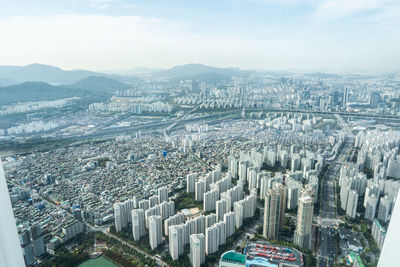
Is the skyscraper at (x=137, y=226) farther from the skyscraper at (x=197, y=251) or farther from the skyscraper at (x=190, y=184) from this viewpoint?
the skyscraper at (x=190, y=184)

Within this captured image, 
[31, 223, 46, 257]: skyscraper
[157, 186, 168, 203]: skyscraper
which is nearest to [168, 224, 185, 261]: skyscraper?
[157, 186, 168, 203]: skyscraper

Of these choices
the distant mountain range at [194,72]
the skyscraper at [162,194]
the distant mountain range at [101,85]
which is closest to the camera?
the skyscraper at [162,194]

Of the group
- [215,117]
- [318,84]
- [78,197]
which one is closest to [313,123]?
[318,84]

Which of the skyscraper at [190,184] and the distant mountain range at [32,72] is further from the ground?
the distant mountain range at [32,72]

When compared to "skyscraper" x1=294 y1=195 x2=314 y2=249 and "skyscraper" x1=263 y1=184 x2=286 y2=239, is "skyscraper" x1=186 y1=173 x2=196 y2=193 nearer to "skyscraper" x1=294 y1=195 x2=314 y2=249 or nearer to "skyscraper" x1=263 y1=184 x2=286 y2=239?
"skyscraper" x1=263 y1=184 x2=286 y2=239

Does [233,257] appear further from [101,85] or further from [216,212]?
[101,85]

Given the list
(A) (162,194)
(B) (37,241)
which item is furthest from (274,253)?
(B) (37,241)

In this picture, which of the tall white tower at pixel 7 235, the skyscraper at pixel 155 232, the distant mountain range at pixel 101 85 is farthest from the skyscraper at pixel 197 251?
the distant mountain range at pixel 101 85

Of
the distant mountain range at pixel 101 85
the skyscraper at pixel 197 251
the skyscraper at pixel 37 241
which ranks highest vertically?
the distant mountain range at pixel 101 85
